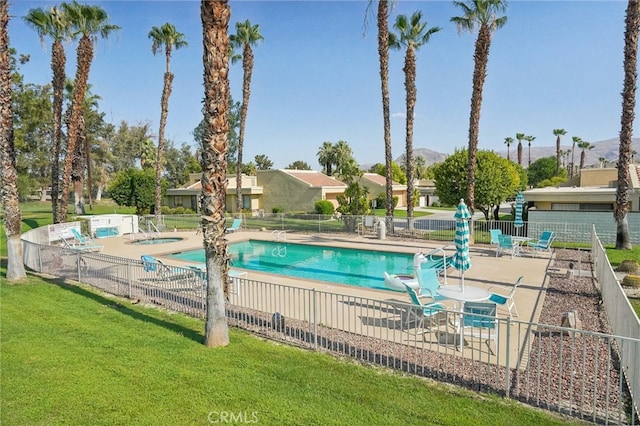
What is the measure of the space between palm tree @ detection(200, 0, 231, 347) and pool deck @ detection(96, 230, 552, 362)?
313 cm

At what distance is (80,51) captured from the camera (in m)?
21.6

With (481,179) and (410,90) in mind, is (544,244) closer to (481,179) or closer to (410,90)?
(481,179)

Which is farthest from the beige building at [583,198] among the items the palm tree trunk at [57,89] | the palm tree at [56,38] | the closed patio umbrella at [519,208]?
the palm tree at [56,38]

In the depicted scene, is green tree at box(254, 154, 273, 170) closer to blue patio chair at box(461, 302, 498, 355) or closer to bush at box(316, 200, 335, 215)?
bush at box(316, 200, 335, 215)

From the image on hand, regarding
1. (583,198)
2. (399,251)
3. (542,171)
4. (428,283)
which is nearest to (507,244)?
(399,251)

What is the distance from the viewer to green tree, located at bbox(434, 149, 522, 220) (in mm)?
25328

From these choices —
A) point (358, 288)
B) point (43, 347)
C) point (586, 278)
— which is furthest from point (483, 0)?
point (43, 347)

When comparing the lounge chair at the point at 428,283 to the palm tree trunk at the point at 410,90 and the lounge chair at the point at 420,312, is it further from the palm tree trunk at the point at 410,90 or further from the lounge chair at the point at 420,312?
the palm tree trunk at the point at 410,90

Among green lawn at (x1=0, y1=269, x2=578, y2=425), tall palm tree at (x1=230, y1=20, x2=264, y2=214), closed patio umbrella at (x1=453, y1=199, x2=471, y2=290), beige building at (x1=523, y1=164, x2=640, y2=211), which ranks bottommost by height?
green lawn at (x1=0, y1=269, x2=578, y2=425)

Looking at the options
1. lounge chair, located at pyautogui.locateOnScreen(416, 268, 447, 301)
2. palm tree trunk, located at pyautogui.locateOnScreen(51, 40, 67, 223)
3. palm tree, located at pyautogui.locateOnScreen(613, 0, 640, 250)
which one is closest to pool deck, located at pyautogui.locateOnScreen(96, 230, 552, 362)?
lounge chair, located at pyautogui.locateOnScreen(416, 268, 447, 301)

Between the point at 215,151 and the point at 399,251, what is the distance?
13.5 metres

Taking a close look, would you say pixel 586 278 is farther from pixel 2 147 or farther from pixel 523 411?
pixel 2 147

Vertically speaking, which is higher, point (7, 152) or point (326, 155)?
point (326, 155)

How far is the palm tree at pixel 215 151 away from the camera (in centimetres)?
664
